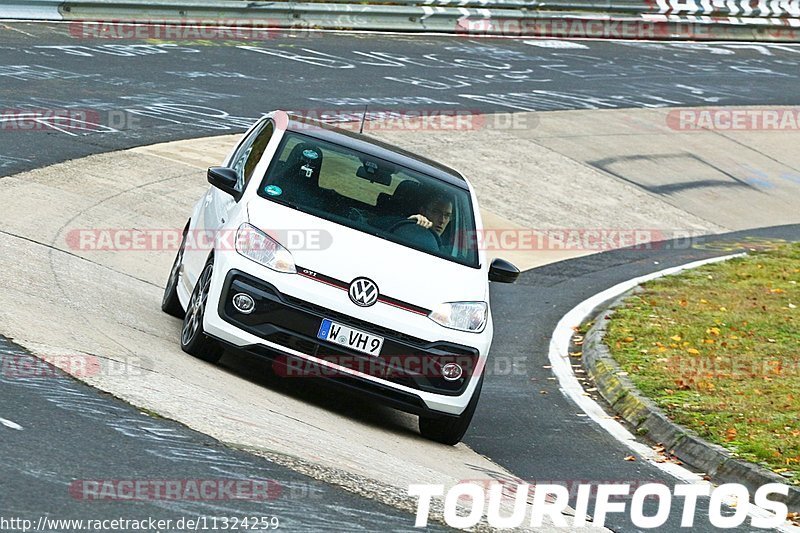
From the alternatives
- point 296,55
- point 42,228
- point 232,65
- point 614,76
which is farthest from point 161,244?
point 614,76

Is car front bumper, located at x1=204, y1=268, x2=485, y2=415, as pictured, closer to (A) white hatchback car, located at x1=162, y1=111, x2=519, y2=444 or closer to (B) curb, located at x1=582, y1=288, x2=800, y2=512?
(A) white hatchback car, located at x1=162, y1=111, x2=519, y2=444

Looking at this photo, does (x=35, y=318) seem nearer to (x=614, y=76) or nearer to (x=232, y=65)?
(x=232, y=65)

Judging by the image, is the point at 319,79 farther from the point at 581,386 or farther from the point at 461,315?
the point at 461,315

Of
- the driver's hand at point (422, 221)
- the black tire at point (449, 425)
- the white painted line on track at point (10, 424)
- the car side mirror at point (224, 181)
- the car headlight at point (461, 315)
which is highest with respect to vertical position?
the car side mirror at point (224, 181)

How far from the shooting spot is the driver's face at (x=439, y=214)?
8.98m

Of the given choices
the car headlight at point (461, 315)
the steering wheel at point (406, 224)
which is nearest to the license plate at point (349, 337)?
the car headlight at point (461, 315)

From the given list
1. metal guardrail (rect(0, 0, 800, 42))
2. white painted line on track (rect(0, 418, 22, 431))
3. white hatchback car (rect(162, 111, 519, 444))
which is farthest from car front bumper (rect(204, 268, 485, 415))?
metal guardrail (rect(0, 0, 800, 42))

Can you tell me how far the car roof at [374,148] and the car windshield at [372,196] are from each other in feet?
0.23

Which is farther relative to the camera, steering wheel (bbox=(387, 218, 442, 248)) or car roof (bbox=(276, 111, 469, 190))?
car roof (bbox=(276, 111, 469, 190))

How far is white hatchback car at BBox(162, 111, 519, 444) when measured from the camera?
8.08 metres

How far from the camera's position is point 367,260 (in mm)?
8234
